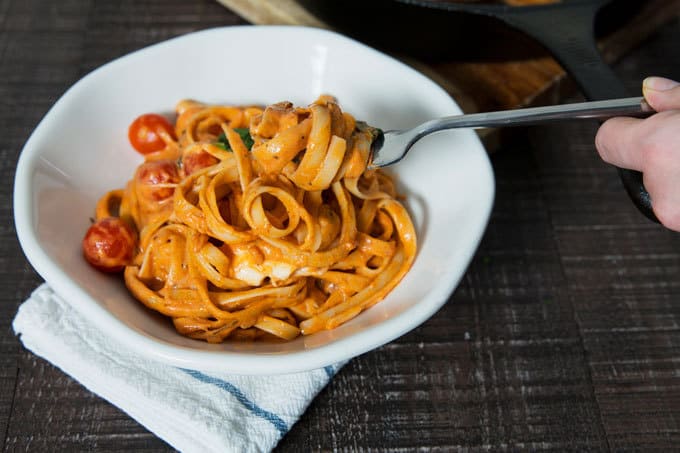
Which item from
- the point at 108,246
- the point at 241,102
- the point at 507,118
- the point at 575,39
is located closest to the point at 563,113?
the point at 507,118

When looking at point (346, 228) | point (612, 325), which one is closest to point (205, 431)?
point (346, 228)

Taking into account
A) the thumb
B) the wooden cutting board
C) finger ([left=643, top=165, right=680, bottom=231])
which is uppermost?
the thumb

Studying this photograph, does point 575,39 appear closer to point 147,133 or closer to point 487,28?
point 487,28

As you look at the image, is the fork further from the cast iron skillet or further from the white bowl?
the cast iron skillet

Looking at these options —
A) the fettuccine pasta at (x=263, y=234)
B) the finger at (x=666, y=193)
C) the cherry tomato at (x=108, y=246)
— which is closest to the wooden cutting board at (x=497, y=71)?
the fettuccine pasta at (x=263, y=234)

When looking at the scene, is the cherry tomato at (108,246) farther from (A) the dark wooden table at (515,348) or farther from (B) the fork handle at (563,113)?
(B) the fork handle at (563,113)

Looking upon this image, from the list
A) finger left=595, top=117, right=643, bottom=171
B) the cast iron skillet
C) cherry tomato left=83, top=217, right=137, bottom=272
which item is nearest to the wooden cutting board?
the cast iron skillet
